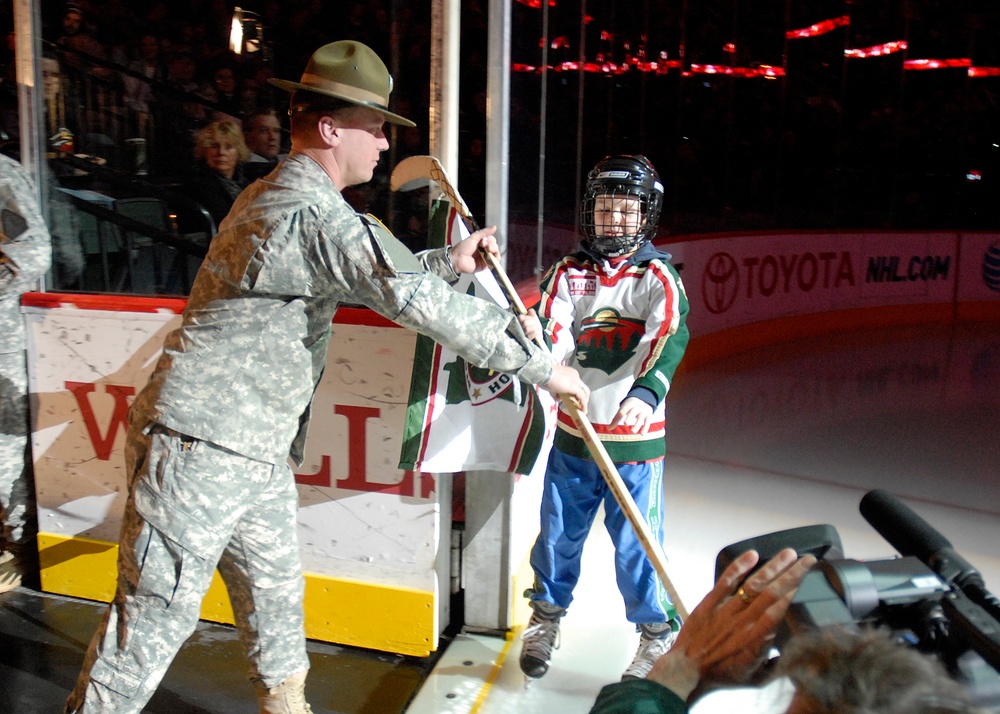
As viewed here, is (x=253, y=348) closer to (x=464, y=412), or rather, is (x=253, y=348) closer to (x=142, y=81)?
(x=464, y=412)

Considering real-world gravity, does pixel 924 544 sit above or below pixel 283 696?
above

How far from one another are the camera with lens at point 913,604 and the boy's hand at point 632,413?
1.33 m

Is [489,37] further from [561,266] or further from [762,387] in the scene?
[762,387]

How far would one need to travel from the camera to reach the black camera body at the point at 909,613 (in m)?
0.81

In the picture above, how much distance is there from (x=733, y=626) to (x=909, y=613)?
0.59 ft

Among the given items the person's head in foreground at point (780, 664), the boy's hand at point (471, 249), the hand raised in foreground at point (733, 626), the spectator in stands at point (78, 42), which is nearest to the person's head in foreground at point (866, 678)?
the person's head in foreground at point (780, 664)

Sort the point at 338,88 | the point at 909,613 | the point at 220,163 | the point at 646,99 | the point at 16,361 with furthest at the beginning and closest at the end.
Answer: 1. the point at 646,99
2. the point at 220,163
3. the point at 16,361
4. the point at 338,88
5. the point at 909,613

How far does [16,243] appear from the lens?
2.89 metres

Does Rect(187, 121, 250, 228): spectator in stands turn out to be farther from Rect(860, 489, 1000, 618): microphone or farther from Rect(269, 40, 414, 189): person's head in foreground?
Rect(860, 489, 1000, 618): microphone

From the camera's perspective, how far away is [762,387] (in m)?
6.55

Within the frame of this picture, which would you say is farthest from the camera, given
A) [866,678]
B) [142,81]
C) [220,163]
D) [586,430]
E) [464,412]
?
[142,81]

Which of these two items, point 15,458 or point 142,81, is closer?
point 15,458

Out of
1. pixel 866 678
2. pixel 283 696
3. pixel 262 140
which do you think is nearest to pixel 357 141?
pixel 262 140

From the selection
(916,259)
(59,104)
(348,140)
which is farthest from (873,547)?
(916,259)
